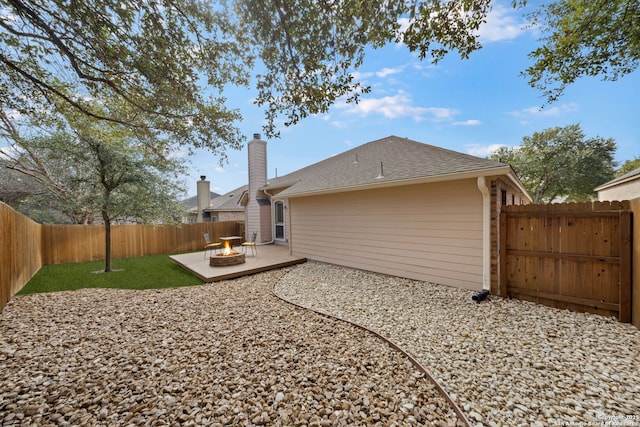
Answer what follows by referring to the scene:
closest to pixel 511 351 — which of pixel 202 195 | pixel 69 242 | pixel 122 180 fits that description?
pixel 122 180

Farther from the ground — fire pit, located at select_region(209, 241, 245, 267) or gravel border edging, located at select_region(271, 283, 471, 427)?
fire pit, located at select_region(209, 241, 245, 267)

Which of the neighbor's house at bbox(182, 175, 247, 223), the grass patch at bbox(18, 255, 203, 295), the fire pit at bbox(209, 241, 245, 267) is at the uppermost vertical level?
the neighbor's house at bbox(182, 175, 247, 223)

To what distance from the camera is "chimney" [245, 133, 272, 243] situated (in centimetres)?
1288

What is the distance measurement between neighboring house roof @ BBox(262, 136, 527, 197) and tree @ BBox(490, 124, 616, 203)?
15031 millimetres

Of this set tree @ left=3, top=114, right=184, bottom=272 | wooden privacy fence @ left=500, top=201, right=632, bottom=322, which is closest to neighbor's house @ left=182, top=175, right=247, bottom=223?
tree @ left=3, top=114, right=184, bottom=272

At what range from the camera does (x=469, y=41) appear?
3.72 m

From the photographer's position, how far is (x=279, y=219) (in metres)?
13.0

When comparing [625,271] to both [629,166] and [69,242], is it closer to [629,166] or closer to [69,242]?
[69,242]

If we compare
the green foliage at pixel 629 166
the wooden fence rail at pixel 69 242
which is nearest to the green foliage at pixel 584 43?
the wooden fence rail at pixel 69 242

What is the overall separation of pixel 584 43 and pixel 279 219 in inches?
468

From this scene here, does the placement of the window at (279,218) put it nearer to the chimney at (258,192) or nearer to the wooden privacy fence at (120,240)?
the chimney at (258,192)

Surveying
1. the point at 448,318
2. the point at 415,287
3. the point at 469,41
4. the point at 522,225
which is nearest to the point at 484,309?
the point at 448,318

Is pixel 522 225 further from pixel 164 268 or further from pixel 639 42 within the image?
pixel 164 268

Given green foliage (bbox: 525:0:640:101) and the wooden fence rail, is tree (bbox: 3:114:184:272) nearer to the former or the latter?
the wooden fence rail
